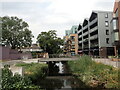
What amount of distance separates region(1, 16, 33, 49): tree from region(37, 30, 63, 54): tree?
631cm

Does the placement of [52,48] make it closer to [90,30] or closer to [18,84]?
[90,30]

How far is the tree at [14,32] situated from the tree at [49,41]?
6305mm

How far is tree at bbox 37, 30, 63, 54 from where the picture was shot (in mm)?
42281

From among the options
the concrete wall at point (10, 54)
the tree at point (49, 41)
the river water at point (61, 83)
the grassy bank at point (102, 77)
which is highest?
the tree at point (49, 41)

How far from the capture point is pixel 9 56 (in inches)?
1312

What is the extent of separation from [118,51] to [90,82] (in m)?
17.7

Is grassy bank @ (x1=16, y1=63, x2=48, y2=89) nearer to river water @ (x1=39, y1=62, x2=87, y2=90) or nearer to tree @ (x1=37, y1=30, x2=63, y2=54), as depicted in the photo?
river water @ (x1=39, y1=62, x2=87, y2=90)

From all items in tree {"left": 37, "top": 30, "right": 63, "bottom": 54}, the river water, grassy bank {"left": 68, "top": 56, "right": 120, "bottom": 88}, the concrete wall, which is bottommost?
the river water

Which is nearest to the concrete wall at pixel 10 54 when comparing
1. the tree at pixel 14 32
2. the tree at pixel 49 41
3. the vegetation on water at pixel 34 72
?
the tree at pixel 14 32

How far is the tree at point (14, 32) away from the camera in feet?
110

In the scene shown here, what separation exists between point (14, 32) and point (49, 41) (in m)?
10.7

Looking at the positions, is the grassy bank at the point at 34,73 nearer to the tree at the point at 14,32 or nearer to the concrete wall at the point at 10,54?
the concrete wall at the point at 10,54

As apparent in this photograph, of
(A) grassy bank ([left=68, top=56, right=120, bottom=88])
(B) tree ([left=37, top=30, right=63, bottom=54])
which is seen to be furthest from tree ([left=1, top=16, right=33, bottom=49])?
(A) grassy bank ([left=68, top=56, right=120, bottom=88])

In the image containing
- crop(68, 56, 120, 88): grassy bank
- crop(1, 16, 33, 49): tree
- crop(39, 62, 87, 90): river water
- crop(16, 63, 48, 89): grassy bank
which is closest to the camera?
crop(68, 56, 120, 88): grassy bank
